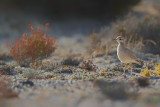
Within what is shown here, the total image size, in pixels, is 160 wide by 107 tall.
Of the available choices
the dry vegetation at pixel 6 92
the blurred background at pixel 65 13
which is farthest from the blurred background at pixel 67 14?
the dry vegetation at pixel 6 92

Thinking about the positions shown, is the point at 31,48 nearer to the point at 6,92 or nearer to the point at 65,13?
the point at 6,92

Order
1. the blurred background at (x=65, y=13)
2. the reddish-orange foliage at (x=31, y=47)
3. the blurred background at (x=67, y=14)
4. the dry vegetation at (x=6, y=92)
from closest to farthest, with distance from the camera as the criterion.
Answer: the dry vegetation at (x=6, y=92), the reddish-orange foliage at (x=31, y=47), the blurred background at (x=67, y=14), the blurred background at (x=65, y=13)

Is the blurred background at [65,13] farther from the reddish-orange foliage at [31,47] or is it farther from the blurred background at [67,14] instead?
the reddish-orange foliage at [31,47]

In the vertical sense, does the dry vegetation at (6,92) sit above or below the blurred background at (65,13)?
below

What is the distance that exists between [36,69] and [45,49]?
1.23 metres

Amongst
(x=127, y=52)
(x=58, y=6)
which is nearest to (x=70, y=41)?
(x=58, y=6)

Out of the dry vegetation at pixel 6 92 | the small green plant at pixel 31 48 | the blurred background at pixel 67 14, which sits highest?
the blurred background at pixel 67 14

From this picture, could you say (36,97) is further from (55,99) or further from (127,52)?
(127,52)

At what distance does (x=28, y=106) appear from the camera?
5.15 meters

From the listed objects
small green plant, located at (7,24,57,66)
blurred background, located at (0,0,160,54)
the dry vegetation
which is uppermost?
blurred background, located at (0,0,160,54)

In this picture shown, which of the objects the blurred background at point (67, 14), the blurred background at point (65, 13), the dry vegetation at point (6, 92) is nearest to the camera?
the dry vegetation at point (6, 92)

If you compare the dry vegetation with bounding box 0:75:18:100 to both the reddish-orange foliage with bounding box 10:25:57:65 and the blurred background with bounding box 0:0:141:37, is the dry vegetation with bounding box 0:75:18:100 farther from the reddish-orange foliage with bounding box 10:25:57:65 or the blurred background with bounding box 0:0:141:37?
the blurred background with bounding box 0:0:141:37

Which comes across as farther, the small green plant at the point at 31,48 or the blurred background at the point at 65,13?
the blurred background at the point at 65,13

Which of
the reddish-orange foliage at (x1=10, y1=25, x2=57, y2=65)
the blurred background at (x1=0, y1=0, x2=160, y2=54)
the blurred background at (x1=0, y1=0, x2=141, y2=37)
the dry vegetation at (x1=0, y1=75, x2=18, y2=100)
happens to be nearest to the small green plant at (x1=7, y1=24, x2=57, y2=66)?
the reddish-orange foliage at (x1=10, y1=25, x2=57, y2=65)
